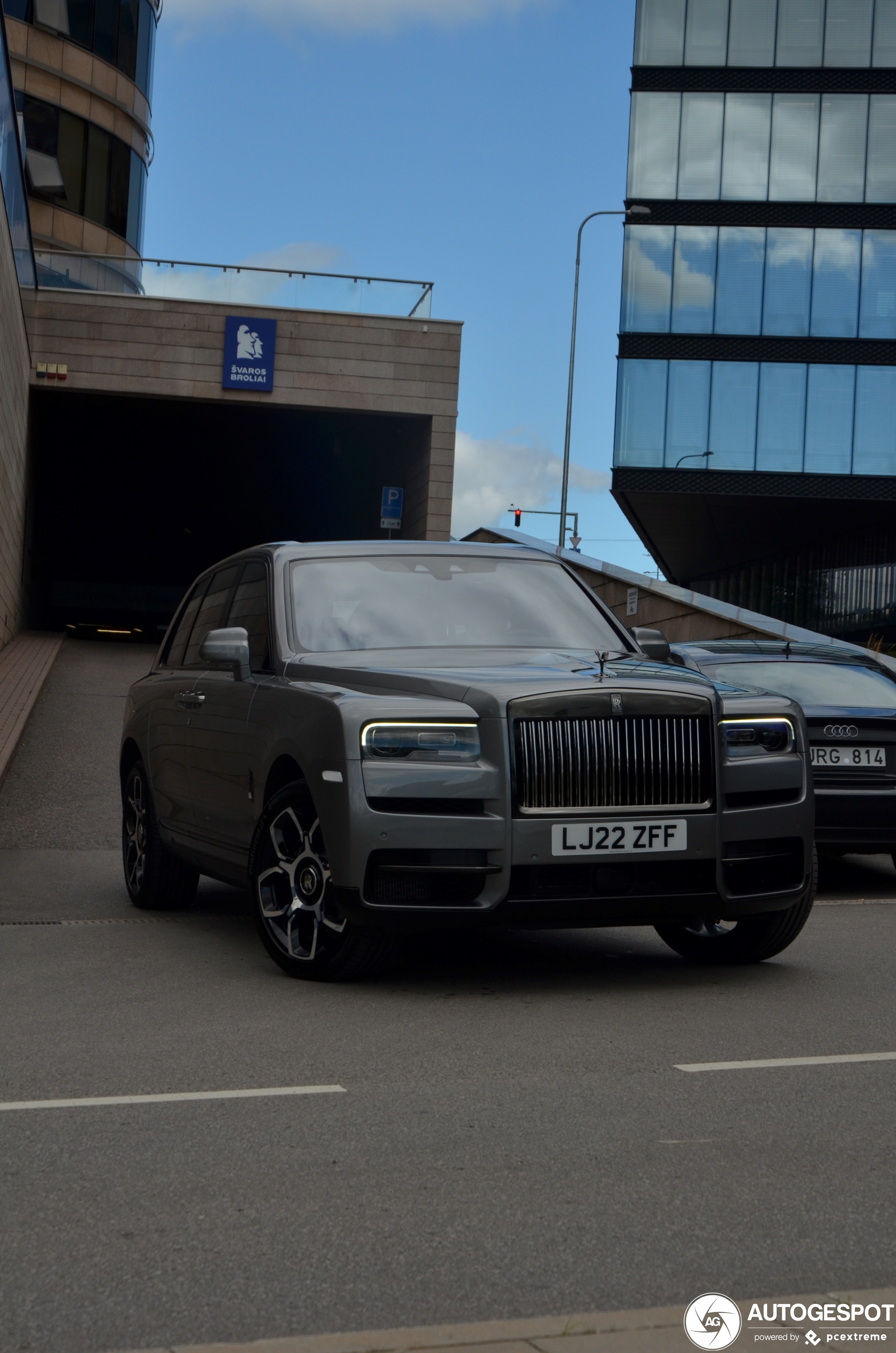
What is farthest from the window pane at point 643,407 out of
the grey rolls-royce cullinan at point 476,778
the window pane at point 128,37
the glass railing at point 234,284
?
the grey rolls-royce cullinan at point 476,778

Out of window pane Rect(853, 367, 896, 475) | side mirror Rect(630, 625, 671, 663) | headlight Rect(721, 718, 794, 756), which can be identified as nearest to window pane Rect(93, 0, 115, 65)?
window pane Rect(853, 367, 896, 475)

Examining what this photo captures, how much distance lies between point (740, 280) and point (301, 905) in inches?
1593

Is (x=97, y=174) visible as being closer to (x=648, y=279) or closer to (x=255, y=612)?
(x=648, y=279)

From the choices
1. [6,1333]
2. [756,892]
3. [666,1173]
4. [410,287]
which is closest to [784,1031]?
[756,892]

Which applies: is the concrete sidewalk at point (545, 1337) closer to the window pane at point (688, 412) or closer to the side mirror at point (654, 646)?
the side mirror at point (654, 646)

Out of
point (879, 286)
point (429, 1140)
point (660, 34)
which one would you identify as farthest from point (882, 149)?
point (429, 1140)

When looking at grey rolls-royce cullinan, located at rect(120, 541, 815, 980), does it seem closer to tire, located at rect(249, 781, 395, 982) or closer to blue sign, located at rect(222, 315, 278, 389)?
tire, located at rect(249, 781, 395, 982)

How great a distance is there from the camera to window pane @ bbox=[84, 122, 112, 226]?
43.8m

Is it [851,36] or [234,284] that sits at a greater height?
[851,36]

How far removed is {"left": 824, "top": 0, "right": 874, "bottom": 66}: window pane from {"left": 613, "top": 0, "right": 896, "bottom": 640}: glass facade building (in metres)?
0.04

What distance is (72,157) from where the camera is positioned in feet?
142

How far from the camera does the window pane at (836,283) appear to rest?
142 feet

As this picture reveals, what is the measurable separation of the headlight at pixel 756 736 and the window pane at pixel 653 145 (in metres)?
40.3

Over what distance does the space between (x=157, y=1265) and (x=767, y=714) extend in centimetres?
385
